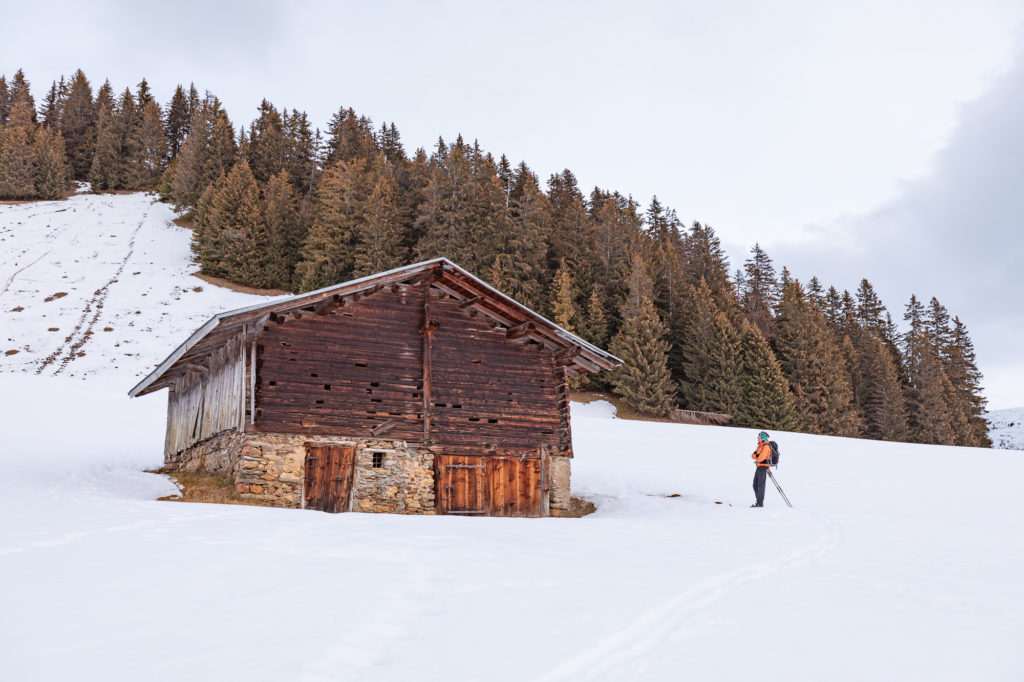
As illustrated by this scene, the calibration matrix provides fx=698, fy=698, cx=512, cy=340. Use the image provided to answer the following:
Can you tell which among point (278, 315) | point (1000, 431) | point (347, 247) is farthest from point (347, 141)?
point (1000, 431)

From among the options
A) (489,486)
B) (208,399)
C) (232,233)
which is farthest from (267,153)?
(489,486)

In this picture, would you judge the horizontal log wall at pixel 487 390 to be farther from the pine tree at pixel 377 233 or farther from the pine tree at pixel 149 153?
the pine tree at pixel 149 153

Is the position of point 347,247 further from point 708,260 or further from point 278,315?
point 278,315

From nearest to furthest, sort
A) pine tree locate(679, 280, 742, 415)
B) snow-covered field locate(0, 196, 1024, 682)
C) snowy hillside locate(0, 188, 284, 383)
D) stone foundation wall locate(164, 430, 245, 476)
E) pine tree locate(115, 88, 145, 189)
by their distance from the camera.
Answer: snow-covered field locate(0, 196, 1024, 682), stone foundation wall locate(164, 430, 245, 476), snowy hillside locate(0, 188, 284, 383), pine tree locate(679, 280, 742, 415), pine tree locate(115, 88, 145, 189)

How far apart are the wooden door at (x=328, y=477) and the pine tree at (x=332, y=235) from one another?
4293 centimetres

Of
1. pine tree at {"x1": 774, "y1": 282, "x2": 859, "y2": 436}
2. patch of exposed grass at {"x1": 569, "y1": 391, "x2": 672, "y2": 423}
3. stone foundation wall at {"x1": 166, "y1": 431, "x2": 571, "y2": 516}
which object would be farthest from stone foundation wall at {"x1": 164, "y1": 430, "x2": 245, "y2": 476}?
pine tree at {"x1": 774, "y1": 282, "x2": 859, "y2": 436}

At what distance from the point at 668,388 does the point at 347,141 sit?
165ft

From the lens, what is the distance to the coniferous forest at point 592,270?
5338cm

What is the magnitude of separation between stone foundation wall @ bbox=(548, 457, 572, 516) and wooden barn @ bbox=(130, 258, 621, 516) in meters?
0.03

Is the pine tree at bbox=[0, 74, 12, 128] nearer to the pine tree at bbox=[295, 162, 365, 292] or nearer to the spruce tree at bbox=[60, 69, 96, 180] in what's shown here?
the spruce tree at bbox=[60, 69, 96, 180]

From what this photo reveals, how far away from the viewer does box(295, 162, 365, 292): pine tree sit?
197 ft

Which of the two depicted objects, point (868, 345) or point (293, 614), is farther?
point (868, 345)

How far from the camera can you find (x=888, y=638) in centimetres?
656

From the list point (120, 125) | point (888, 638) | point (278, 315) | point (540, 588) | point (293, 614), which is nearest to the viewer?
point (293, 614)
